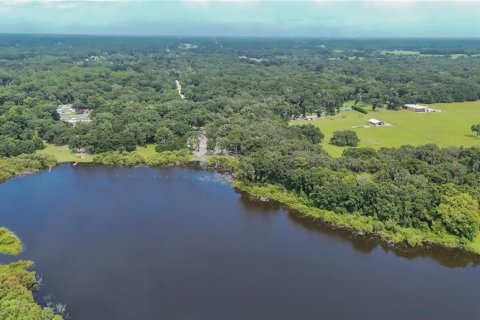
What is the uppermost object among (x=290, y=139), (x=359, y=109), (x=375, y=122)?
(x=290, y=139)

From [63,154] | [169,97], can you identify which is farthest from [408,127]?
[63,154]

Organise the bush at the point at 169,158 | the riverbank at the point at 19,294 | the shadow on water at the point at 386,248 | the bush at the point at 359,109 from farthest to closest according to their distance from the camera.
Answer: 1. the bush at the point at 359,109
2. the bush at the point at 169,158
3. the shadow on water at the point at 386,248
4. the riverbank at the point at 19,294

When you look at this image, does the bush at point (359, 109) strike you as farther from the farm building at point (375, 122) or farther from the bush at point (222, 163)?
the bush at point (222, 163)

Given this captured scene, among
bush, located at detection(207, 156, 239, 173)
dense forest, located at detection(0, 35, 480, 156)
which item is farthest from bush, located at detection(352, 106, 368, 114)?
bush, located at detection(207, 156, 239, 173)

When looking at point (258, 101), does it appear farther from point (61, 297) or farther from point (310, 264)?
point (61, 297)

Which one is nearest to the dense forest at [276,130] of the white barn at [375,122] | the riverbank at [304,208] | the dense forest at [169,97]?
the dense forest at [169,97]

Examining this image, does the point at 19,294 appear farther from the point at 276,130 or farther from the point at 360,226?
the point at 276,130
